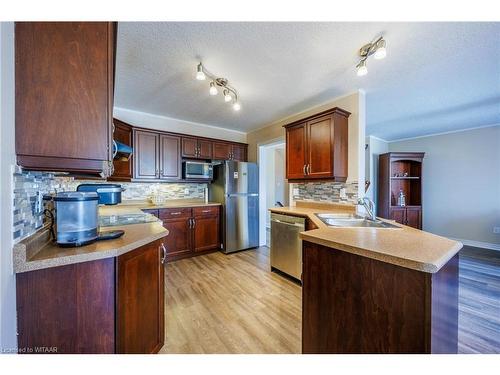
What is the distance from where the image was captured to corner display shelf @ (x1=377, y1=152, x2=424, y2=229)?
14.5ft

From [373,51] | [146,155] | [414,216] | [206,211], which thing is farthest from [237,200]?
[414,216]

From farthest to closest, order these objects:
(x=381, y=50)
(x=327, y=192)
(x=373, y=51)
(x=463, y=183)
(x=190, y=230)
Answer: (x=463, y=183) → (x=190, y=230) → (x=327, y=192) → (x=373, y=51) → (x=381, y=50)

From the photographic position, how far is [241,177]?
3.73 metres

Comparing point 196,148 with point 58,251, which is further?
point 196,148

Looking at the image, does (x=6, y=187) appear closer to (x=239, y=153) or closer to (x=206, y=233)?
(x=206, y=233)

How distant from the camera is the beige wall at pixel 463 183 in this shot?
3861mm

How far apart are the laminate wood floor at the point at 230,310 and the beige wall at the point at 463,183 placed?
14.1 ft


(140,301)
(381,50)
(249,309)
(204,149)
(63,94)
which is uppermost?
(381,50)

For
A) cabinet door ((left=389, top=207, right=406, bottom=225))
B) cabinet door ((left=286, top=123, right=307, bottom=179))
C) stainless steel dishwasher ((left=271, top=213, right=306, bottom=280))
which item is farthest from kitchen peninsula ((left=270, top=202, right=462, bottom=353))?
cabinet door ((left=389, top=207, right=406, bottom=225))

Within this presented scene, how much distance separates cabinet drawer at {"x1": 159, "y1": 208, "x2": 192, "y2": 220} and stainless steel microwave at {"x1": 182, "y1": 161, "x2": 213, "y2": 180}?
62cm

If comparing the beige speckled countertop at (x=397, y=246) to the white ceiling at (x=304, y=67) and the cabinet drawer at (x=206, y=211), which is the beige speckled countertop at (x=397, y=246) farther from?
the cabinet drawer at (x=206, y=211)

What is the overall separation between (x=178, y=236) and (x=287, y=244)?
1.76 m

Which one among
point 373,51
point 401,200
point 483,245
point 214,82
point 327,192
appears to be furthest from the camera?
point 401,200
